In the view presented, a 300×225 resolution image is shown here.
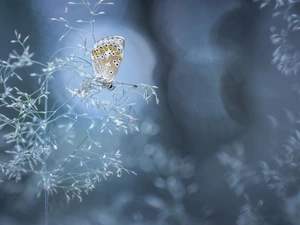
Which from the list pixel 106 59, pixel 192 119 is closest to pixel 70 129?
pixel 106 59

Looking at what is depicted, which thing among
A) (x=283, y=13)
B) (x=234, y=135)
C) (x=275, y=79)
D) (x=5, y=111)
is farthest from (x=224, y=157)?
(x=5, y=111)

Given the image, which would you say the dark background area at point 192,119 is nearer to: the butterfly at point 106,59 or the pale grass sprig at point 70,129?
the pale grass sprig at point 70,129

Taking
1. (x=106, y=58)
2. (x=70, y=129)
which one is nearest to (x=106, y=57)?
(x=106, y=58)

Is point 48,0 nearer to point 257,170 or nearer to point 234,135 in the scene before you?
point 234,135

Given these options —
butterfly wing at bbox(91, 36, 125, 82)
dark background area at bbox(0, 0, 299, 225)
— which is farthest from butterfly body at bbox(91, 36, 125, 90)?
dark background area at bbox(0, 0, 299, 225)

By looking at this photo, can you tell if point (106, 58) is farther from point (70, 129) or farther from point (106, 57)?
point (70, 129)

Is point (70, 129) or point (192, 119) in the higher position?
point (192, 119)

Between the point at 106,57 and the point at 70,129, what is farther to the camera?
Answer: the point at 70,129

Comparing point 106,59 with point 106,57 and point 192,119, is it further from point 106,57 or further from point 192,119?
point 192,119

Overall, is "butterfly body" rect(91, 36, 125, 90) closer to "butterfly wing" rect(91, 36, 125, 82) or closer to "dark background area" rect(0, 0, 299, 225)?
"butterfly wing" rect(91, 36, 125, 82)

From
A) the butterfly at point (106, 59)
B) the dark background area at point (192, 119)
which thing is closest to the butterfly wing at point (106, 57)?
the butterfly at point (106, 59)
